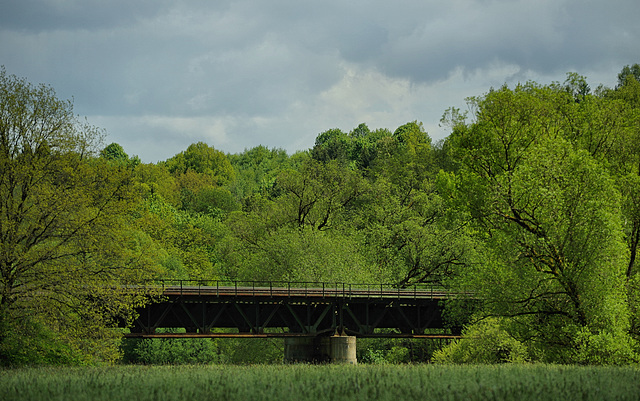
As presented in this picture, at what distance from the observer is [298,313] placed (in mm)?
43281

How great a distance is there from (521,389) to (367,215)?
51815 mm

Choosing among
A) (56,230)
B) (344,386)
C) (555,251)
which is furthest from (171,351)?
(344,386)

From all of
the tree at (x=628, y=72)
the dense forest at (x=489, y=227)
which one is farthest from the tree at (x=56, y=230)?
the tree at (x=628, y=72)

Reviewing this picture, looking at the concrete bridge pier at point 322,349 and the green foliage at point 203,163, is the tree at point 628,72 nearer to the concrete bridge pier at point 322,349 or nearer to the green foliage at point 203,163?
the concrete bridge pier at point 322,349

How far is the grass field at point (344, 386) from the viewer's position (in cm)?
A: 1387

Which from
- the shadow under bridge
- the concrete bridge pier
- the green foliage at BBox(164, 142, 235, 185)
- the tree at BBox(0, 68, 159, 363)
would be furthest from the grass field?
the green foliage at BBox(164, 142, 235, 185)

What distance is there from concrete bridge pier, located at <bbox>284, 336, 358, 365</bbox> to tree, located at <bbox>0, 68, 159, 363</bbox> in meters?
15.0

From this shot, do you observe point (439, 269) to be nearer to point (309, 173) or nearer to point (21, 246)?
point (309, 173)

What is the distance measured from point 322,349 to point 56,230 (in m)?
20.3

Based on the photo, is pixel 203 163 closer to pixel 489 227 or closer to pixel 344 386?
pixel 489 227

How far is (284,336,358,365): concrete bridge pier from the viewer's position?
4184cm

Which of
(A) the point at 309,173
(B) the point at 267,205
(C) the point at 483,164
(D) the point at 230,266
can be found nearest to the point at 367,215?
(A) the point at 309,173

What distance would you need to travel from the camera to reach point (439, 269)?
59.0 m

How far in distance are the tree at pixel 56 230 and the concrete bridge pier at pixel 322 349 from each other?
15.0 metres
